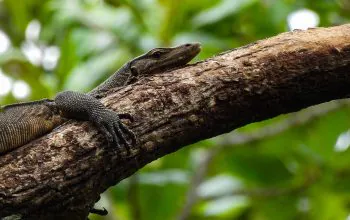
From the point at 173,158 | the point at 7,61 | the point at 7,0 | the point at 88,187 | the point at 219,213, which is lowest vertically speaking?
the point at 88,187

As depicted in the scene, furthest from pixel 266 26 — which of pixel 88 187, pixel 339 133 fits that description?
pixel 88 187

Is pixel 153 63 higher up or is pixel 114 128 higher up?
pixel 153 63

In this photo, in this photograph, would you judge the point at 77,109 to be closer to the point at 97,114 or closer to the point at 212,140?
the point at 97,114

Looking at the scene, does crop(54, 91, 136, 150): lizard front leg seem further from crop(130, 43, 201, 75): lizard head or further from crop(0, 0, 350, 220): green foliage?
crop(0, 0, 350, 220): green foliage

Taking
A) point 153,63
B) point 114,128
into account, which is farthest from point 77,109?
point 153,63

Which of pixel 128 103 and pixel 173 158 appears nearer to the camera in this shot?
pixel 128 103

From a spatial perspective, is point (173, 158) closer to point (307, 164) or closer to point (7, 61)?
point (307, 164)

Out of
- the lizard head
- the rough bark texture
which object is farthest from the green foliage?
the rough bark texture
